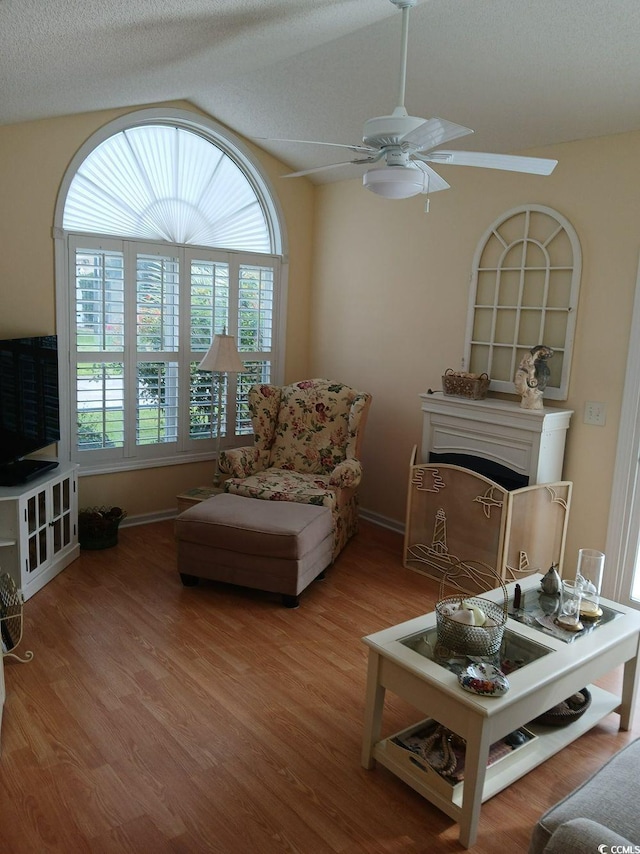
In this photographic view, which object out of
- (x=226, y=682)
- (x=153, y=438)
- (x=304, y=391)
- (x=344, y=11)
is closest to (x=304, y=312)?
(x=304, y=391)

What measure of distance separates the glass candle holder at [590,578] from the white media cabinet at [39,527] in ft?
8.74

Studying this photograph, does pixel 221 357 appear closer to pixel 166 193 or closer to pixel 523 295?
pixel 166 193

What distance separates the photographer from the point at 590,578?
257 cm

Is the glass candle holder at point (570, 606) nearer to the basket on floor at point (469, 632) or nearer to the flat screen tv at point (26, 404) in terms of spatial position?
the basket on floor at point (469, 632)

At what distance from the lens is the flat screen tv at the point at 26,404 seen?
11.6 ft

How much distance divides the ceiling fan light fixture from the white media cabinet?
234 centimetres

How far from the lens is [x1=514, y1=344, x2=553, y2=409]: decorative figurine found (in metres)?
3.63

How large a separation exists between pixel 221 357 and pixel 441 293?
5.08 ft

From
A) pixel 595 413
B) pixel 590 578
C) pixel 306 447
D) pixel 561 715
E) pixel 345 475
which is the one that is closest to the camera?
pixel 561 715

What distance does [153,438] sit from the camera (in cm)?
470

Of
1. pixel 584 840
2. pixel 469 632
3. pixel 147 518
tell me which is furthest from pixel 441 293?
pixel 584 840

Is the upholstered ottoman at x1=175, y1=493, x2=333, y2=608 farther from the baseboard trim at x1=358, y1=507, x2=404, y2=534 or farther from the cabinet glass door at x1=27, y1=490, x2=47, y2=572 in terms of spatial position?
the baseboard trim at x1=358, y1=507, x2=404, y2=534

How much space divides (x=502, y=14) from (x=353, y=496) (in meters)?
2.84

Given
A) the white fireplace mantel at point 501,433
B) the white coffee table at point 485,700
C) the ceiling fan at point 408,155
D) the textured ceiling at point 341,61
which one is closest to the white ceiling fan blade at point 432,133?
the ceiling fan at point 408,155
